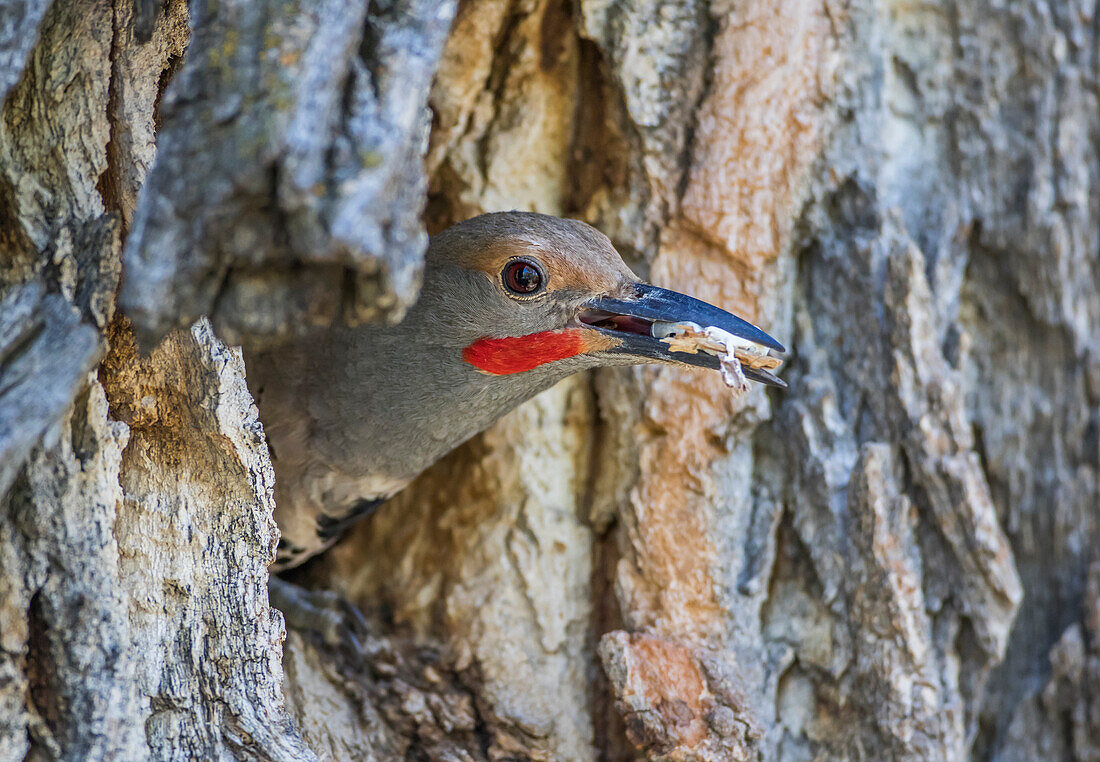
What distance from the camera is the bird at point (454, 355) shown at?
9.80ft

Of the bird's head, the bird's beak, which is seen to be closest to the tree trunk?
the bird's head

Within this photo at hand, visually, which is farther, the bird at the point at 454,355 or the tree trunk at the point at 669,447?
the bird at the point at 454,355

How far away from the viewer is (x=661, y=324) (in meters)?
2.90

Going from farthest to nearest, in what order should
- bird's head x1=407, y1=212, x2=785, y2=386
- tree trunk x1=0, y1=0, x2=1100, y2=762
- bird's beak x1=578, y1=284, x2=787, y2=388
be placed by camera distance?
bird's head x1=407, y1=212, x2=785, y2=386 → bird's beak x1=578, y1=284, x2=787, y2=388 → tree trunk x1=0, y1=0, x2=1100, y2=762

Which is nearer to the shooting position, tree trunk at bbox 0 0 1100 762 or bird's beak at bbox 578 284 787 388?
tree trunk at bbox 0 0 1100 762

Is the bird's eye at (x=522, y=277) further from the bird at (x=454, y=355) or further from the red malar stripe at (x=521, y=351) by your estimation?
the red malar stripe at (x=521, y=351)

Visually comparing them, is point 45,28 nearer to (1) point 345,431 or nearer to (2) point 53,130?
(2) point 53,130

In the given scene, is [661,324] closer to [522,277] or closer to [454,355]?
[522,277]

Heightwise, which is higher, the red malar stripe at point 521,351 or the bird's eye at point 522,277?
the bird's eye at point 522,277

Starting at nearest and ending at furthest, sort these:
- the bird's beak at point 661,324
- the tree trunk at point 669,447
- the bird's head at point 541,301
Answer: the tree trunk at point 669,447, the bird's beak at point 661,324, the bird's head at point 541,301

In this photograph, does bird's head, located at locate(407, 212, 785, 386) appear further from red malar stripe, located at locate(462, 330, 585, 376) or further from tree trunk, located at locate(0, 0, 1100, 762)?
tree trunk, located at locate(0, 0, 1100, 762)

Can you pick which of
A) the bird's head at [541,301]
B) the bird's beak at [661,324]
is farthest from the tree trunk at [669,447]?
the bird's beak at [661,324]

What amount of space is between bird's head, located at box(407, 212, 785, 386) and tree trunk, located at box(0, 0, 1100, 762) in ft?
1.55

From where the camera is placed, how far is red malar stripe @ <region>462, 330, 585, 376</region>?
3.02 m
